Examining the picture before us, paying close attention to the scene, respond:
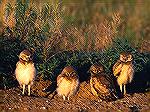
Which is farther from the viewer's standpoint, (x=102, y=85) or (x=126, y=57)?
(x=126, y=57)

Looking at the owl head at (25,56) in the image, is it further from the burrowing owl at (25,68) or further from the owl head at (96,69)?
the owl head at (96,69)

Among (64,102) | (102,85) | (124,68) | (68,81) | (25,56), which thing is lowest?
(64,102)

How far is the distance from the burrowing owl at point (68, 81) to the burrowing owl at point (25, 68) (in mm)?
594

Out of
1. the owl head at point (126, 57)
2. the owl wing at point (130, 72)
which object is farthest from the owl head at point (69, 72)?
the owl wing at point (130, 72)

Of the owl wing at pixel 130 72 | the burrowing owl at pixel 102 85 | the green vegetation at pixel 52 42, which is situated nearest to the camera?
the burrowing owl at pixel 102 85

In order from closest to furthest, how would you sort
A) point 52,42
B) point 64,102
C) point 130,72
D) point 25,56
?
1. point 25,56
2. point 64,102
3. point 130,72
4. point 52,42

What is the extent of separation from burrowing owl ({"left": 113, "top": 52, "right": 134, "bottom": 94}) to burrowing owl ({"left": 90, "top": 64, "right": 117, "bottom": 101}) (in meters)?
0.28

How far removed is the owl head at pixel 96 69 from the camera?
1319cm

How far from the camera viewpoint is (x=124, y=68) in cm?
1327

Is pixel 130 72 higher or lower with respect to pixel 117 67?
lower

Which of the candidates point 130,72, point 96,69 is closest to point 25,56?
point 96,69

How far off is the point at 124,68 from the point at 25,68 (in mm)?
2135

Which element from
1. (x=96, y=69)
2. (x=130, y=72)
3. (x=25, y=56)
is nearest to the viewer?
(x=25, y=56)

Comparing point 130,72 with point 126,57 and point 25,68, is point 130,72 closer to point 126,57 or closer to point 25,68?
point 126,57
